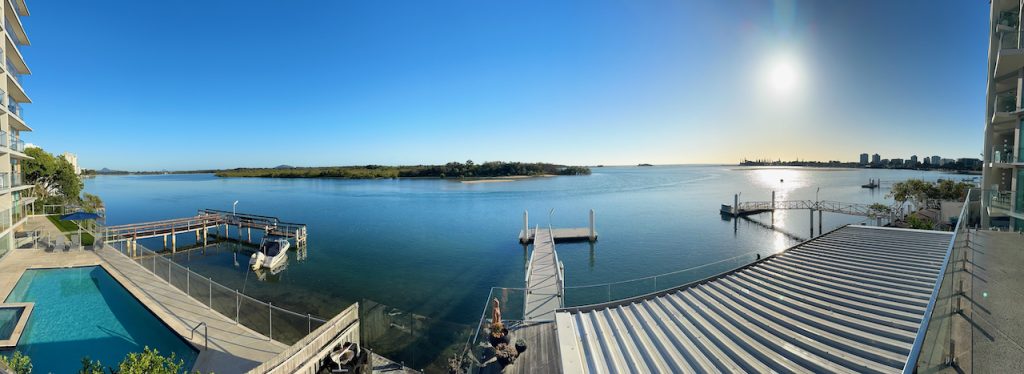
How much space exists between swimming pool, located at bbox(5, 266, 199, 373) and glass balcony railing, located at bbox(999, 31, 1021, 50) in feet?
80.7

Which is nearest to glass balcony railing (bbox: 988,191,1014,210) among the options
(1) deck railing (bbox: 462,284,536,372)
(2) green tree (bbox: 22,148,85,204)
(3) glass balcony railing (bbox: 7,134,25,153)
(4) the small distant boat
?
(1) deck railing (bbox: 462,284,536,372)

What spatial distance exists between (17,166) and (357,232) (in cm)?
1946

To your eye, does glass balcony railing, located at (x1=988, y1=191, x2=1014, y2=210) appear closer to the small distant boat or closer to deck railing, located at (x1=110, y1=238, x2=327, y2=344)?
deck railing, located at (x1=110, y1=238, x2=327, y2=344)

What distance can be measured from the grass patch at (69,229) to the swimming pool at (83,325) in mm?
6771

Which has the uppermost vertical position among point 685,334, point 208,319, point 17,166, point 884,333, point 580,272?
point 17,166

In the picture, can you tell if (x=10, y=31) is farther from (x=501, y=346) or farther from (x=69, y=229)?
(x=501, y=346)

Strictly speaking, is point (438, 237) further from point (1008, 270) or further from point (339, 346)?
point (1008, 270)

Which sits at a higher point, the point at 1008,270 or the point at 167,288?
the point at 1008,270

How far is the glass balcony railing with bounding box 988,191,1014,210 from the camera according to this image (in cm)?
1253

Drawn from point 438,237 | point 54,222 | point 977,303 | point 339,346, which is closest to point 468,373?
point 339,346

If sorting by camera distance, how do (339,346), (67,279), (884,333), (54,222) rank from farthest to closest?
(54,222) < (67,279) < (339,346) < (884,333)

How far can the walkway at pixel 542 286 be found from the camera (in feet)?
35.1

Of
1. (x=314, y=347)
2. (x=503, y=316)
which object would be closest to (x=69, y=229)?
(x=314, y=347)

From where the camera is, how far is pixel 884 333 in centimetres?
661
